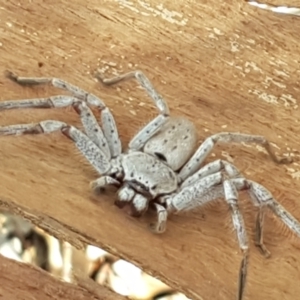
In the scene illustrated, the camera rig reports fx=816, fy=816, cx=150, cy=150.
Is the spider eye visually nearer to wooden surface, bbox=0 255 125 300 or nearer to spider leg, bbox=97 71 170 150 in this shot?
spider leg, bbox=97 71 170 150

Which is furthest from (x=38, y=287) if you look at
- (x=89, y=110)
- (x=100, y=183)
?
(x=89, y=110)

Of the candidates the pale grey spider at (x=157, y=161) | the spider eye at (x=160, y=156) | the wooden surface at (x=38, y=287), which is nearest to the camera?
the wooden surface at (x=38, y=287)

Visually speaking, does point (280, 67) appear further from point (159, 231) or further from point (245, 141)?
point (159, 231)

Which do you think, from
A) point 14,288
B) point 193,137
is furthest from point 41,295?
point 193,137

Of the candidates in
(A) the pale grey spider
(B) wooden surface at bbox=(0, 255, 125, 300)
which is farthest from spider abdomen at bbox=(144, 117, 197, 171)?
(B) wooden surface at bbox=(0, 255, 125, 300)

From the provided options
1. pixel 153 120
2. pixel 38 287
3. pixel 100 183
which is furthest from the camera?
pixel 153 120

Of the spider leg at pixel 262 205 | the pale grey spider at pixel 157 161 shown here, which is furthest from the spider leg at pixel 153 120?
the spider leg at pixel 262 205

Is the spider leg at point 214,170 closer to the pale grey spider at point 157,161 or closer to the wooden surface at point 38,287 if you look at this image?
the pale grey spider at point 157,161

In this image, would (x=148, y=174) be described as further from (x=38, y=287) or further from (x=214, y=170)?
(x=38, y=287)
